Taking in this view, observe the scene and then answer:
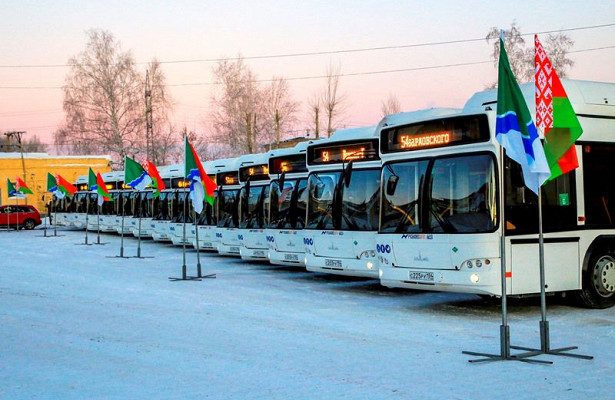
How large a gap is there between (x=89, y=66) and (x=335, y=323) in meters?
58.0

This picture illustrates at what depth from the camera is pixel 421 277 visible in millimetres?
12586

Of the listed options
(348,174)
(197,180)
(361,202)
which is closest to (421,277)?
(348,174)

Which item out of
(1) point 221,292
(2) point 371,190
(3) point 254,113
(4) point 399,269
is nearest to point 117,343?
(4) point 399,269

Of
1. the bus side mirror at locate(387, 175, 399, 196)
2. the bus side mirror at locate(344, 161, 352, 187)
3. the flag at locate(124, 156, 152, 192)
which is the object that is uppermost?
the flag at locate(124, 156, 152, 192)

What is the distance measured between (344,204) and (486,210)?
16.4ft

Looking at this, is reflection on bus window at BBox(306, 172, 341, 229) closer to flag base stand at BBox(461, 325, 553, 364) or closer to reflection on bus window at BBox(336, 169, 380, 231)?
reflection on bus window at BBox(336, 169, 380, 231)

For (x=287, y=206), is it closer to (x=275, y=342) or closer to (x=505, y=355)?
(x=275, y=342)

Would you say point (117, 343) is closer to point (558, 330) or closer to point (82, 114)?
point (558, 330)

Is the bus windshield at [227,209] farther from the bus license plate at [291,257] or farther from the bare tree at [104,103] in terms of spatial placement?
the bare tree at [104,103]

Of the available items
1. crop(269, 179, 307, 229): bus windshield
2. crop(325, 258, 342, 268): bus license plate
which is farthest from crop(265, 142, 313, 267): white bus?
crop(325, 258, 342, 268): bus license plate

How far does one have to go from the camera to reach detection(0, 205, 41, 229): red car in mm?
55375

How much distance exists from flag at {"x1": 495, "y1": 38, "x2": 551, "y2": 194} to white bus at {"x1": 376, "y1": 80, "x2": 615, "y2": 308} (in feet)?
8.81

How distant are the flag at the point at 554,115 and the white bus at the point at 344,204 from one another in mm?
6570

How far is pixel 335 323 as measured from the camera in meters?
11.8
